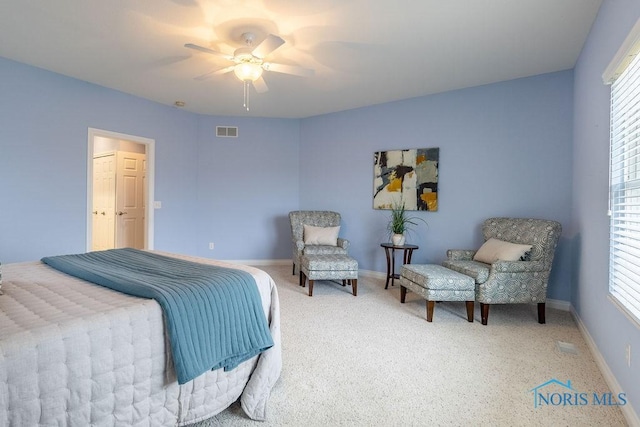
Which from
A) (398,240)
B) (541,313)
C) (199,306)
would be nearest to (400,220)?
(398,240)

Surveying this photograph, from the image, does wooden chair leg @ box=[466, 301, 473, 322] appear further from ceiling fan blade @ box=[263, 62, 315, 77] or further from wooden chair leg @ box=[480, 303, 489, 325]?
ceiling fan blade @ box=[263, 62, 315, 77]

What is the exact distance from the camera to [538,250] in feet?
9.92

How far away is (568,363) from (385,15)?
2.87 m

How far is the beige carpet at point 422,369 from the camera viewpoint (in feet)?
5.47

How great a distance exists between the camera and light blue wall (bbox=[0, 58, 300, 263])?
10.7 feet

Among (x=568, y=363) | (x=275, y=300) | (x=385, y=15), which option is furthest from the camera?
(x=385, y=15)

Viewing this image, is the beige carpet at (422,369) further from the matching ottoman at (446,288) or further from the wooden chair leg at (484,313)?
the matching ottoman at (446,288)

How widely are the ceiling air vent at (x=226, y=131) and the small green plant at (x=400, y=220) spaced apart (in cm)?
291

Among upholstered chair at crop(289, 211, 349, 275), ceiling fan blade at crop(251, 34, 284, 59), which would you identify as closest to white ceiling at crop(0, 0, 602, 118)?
ceiling fan blade at crop(251, 34, 284, 59)

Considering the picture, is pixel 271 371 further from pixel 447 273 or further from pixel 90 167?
pixel 90 167

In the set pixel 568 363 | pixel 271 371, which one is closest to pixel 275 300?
pixel 271 371

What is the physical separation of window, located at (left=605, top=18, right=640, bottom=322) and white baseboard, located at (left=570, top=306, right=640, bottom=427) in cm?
50

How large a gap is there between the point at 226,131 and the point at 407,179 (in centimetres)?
307

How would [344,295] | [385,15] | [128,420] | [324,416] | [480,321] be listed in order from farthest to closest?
[344,295] < [480,321] < [385,15] < [324,416] < [128,420]
